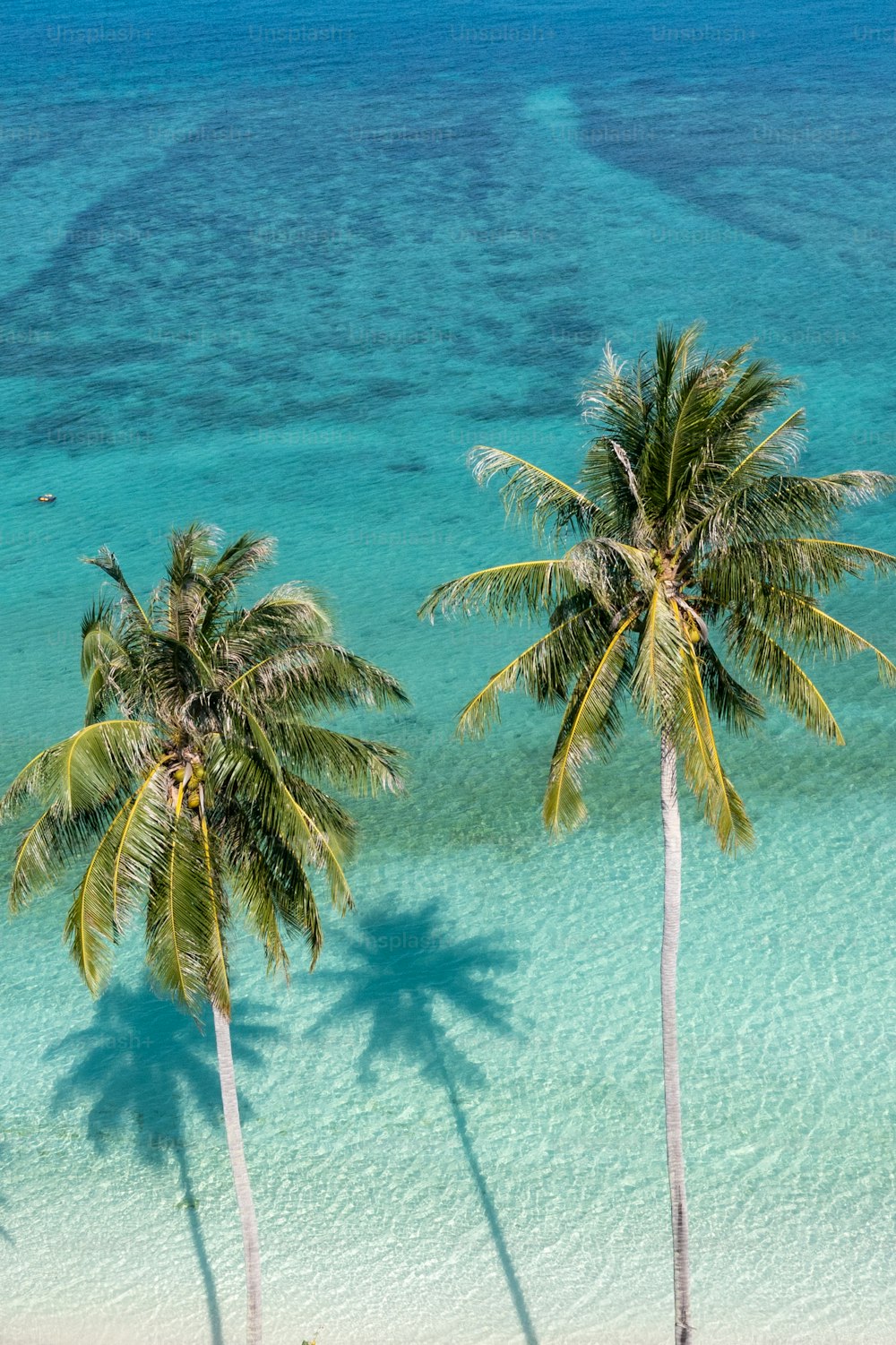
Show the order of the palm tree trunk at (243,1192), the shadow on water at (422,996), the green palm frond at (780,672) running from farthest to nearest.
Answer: the shadow on water at (422,996), the palm tree trunk at (243,1192), the green palm frond at (780,672)

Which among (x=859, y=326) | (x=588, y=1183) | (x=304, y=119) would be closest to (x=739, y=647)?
(x=588, y=1183)

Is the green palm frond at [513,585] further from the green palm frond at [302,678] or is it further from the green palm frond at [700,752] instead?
the green palm frond at [700,752]

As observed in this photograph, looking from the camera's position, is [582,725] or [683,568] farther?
[683,568]

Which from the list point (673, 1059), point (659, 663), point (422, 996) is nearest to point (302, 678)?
point (659, 663)

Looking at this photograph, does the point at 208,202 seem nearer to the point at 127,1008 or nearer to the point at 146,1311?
the point at 127,1008

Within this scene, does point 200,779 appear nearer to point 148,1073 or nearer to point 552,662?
point 552,662

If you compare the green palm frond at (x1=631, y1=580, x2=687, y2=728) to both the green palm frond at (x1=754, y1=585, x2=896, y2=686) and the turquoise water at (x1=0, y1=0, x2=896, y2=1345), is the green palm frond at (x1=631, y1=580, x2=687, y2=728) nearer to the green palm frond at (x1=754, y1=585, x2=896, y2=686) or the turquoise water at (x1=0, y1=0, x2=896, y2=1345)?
the green palm frond at (x1=754, y1=585, x2=896, y2=686)

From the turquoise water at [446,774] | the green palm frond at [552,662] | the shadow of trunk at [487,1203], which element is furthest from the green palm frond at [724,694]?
the shadow of trunk at [487,1203]
